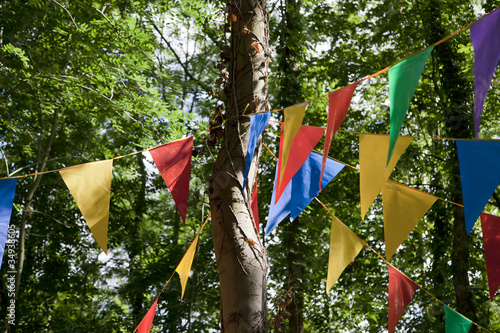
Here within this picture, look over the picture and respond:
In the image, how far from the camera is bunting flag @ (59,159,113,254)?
287 centimetres

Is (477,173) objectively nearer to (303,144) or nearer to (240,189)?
(303,144)

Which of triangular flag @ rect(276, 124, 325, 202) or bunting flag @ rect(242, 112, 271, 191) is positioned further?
triangular flag @ rect(276, 124, 325, 202)

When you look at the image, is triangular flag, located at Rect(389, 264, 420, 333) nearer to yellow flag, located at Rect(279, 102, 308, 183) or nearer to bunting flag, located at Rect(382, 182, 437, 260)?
bunting flag, located at Rect(382, 182, 437, 260)

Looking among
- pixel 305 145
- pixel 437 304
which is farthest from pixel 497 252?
pixel 437 304

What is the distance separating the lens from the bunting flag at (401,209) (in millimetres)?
3135

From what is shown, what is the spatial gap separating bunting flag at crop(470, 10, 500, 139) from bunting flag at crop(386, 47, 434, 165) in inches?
7.6

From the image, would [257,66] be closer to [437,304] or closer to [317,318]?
[437,304]

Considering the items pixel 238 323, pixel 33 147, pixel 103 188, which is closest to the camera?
pixel 238 323

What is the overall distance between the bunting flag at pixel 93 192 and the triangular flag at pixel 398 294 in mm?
2217

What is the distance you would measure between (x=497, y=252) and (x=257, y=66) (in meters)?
1.96

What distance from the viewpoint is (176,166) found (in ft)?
10.6

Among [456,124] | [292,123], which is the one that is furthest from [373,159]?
[456,124]

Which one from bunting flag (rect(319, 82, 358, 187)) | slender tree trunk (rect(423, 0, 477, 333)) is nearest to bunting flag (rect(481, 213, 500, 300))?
bunting flag (rect(319, 82, 358, 187))

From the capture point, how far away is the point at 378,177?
291 centimetres
